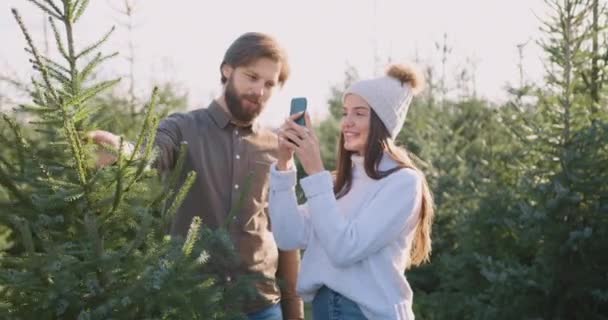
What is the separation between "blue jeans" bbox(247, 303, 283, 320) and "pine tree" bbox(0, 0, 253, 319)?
1192mm

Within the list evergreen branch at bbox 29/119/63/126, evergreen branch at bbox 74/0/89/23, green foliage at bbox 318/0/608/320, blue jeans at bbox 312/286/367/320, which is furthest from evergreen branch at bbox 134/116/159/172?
green foliage at bbox 318/0/608/320

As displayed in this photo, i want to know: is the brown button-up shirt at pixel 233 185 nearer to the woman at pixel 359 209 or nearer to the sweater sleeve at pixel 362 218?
the woman at pixel 359 209

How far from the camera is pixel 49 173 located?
2486mm

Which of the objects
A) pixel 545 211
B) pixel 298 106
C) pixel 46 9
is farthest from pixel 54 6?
pixel 545 211

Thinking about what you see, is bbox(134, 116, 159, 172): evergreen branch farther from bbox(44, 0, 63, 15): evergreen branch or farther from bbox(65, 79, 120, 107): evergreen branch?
bbox(44, 0, 63, 15): evergreen branch

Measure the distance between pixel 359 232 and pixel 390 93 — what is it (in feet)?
2.15

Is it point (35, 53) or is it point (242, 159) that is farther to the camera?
point (242, 159)

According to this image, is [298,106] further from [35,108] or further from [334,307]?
[35,108]

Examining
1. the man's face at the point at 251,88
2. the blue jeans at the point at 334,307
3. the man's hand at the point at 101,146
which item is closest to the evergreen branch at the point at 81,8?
the man's hand at the point at 101,146

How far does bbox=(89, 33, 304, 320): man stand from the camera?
12.7ft

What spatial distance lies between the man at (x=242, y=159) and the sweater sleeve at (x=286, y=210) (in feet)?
1.73

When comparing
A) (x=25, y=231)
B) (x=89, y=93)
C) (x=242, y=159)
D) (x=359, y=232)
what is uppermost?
(x=89, y=93)

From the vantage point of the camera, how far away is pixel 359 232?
3008 mm

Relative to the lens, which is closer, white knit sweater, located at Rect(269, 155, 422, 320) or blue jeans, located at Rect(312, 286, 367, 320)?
white knit sweater, located at Rect(269, 155, 422, 320)
